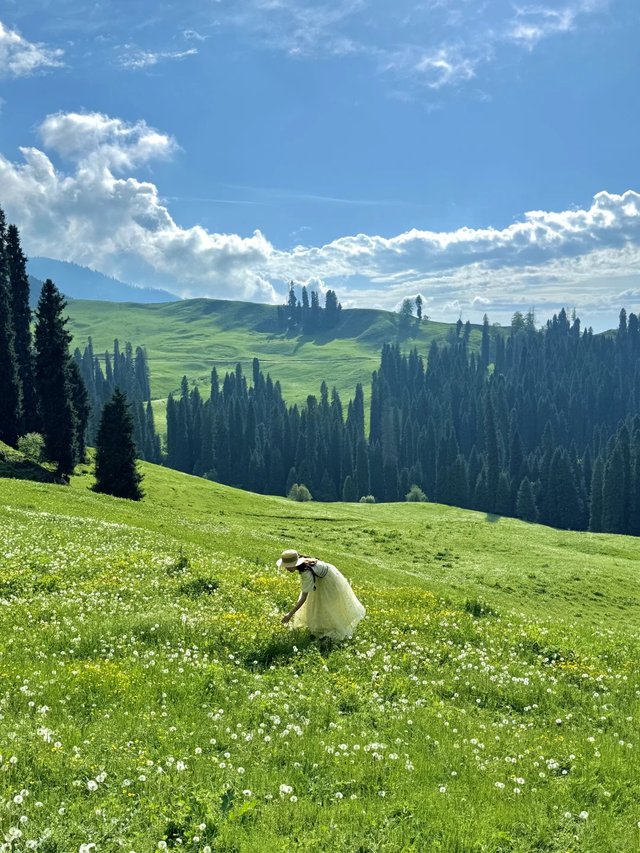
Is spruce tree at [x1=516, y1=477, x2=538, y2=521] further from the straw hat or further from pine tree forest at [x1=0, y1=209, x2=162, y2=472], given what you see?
the straw hat

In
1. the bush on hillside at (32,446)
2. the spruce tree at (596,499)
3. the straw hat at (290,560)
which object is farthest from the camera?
the spruce tree at (596,499)

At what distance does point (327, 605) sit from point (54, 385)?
60904 millimetres

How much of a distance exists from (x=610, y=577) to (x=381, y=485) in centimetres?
12013

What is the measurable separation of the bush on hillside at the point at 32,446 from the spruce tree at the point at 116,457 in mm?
7870

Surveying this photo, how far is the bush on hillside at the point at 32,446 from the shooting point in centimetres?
6519

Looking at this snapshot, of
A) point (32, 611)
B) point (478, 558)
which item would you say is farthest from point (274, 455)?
point (32, 611)

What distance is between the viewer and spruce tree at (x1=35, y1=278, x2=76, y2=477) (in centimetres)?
6400

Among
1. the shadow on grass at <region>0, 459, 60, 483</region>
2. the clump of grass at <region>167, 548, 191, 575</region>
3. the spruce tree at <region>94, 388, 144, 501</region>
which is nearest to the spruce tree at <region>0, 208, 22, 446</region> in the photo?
the shadow on grass at <region>0, 459, 60, 483</region>

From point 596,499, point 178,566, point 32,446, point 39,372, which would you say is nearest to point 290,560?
point 178,566

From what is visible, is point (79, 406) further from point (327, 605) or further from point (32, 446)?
point (327, 605)

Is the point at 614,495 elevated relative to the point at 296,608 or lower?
lower

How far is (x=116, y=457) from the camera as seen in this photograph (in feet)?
204

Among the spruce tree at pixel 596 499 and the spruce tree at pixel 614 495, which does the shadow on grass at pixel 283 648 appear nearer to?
the spruce tree at pixel 614 495

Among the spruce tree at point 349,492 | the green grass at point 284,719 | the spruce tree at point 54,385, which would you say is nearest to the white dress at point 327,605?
the green grass at point 284,719
